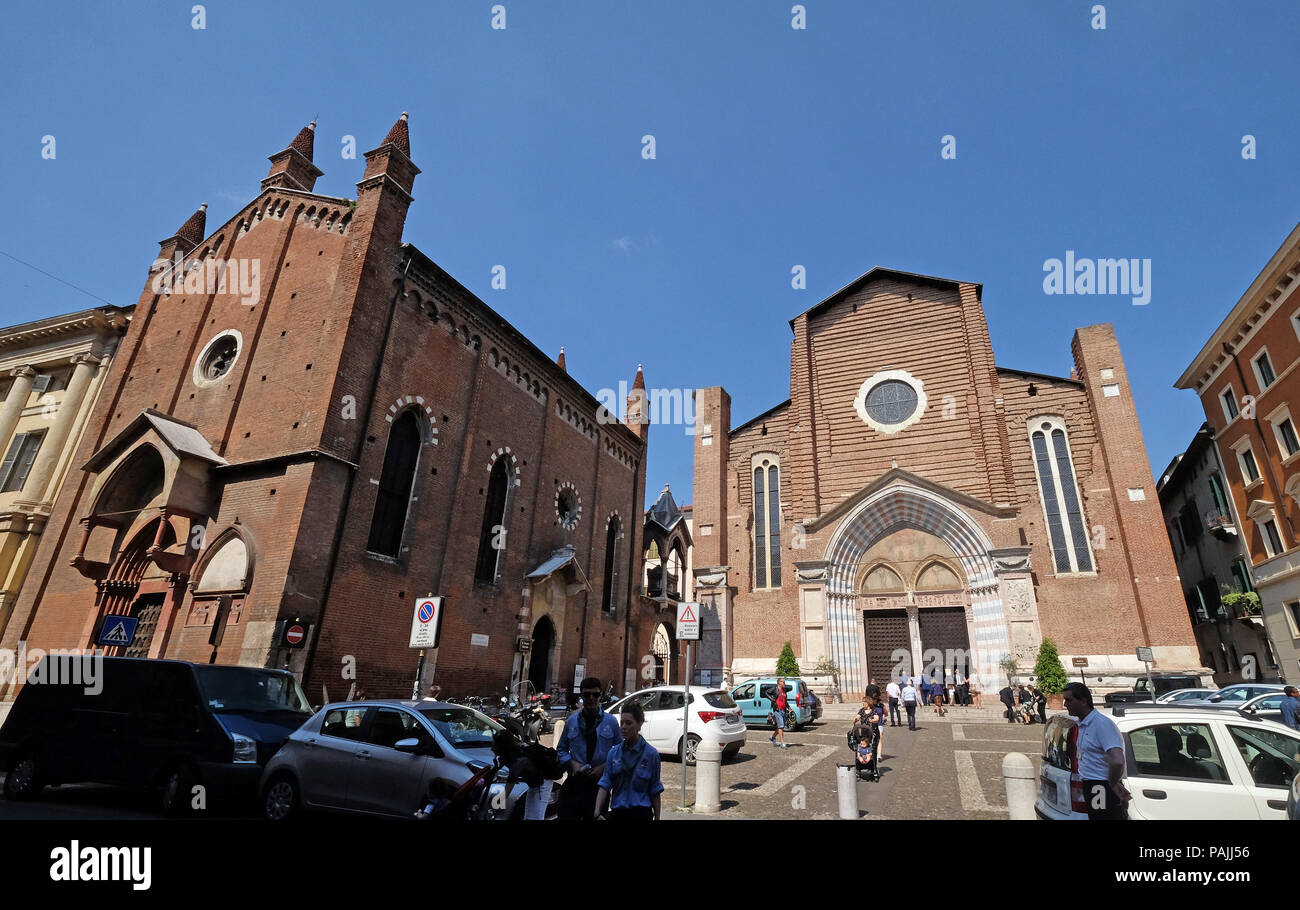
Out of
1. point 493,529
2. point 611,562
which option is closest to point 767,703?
point 611,562

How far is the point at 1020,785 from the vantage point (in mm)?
6535

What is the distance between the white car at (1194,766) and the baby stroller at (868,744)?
16.1 ft

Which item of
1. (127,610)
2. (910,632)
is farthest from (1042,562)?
(127,610)

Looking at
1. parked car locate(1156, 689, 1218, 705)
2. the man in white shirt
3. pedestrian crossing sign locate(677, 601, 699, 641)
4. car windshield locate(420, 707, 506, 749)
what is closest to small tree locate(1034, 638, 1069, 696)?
parked car locate(1156, 689, 1218, 705)

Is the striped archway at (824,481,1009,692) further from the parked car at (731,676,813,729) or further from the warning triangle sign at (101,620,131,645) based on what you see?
the warning triangle sign at (101,620,131,645)

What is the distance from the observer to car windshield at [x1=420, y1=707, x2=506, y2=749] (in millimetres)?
7090

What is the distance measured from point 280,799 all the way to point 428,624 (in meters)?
4.76

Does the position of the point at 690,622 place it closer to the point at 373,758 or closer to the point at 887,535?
the point at 373,758

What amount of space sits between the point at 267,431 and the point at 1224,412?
34.1m

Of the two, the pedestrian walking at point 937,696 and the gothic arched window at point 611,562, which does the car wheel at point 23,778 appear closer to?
the gothic arched window at point 611,562

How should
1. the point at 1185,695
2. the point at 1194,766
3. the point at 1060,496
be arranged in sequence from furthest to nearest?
the point at 1060,496 → the point at 1185,695 → the point at 1194,766

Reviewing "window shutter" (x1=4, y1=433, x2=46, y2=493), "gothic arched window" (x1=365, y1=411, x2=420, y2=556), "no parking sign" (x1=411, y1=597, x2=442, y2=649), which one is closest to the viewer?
"no parking sign" (x1=411, y1=597, x2=442, y2=649)

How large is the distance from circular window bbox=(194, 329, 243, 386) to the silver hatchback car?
1465 cm

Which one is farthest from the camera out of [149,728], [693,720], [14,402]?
[14,402]
